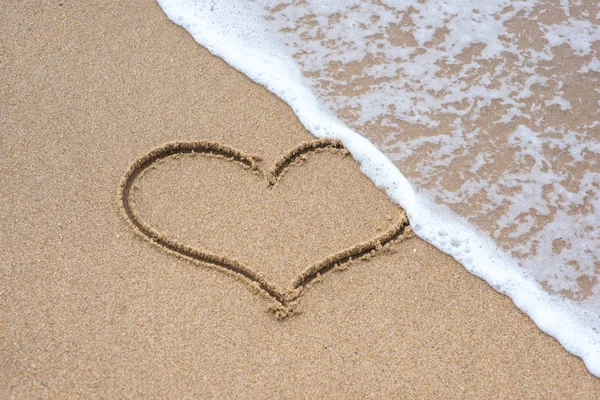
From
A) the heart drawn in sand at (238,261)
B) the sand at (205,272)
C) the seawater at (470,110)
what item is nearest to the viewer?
the sand at (205,272)

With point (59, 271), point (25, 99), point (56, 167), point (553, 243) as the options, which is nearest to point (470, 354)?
point (553, 243)

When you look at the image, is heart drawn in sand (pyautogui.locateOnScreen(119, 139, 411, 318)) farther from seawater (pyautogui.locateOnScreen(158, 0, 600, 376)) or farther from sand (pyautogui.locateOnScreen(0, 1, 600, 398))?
seawater (pyautogui.locateOnScreen(158, 0, 600, 376))

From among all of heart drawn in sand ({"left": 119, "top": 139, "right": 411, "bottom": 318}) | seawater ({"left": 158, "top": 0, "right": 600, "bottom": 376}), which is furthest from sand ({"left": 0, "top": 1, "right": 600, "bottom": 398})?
seawater ({"left": 158, "top": 0, "right": 600, "bottom": 376})

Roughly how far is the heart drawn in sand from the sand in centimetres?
3

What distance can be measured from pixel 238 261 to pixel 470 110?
1466 mm

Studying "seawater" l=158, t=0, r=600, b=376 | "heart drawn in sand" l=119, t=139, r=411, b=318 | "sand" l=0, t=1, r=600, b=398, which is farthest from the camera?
"seawater" l=158, t=0, r=600, b=376

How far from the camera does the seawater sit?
8.75 ft

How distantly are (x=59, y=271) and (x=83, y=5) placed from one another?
1.72 metres

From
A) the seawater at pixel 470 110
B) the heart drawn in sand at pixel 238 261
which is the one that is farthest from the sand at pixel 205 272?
the seawater at pixel 470 110

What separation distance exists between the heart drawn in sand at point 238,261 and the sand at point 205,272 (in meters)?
0.03

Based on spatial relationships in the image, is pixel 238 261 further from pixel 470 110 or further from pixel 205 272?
pixel 470 110

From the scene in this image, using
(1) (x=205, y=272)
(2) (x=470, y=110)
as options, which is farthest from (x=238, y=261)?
(2) (x=470, y=110)

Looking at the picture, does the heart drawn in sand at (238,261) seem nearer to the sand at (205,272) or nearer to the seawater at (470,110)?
the sand at (205,272)

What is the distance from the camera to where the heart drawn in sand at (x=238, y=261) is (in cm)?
250
